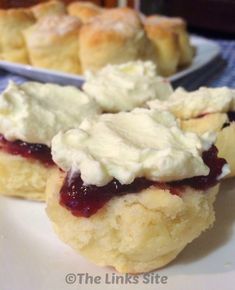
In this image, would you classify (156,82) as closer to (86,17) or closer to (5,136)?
(5,136)

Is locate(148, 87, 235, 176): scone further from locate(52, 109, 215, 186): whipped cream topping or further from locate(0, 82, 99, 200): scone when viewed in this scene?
locate(0, 82, 99, 200): scone

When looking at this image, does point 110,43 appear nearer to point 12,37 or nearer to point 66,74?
point 66,74

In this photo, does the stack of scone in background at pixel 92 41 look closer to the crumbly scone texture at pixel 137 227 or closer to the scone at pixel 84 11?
the scone at pixel 84 11

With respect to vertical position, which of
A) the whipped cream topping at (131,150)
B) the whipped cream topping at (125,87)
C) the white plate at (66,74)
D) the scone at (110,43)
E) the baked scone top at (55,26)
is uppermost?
the whipped cream topping at (131,150)

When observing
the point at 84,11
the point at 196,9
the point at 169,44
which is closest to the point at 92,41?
the point at 169,44

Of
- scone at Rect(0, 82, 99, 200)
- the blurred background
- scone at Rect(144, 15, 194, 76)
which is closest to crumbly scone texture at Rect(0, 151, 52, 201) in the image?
scone at Rect(0, 82, 99, 200)

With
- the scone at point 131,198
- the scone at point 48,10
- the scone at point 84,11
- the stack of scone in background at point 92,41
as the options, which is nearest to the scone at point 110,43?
the stack of scone in background at point 92,41

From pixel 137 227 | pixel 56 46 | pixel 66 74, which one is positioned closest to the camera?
pixel 137 227
